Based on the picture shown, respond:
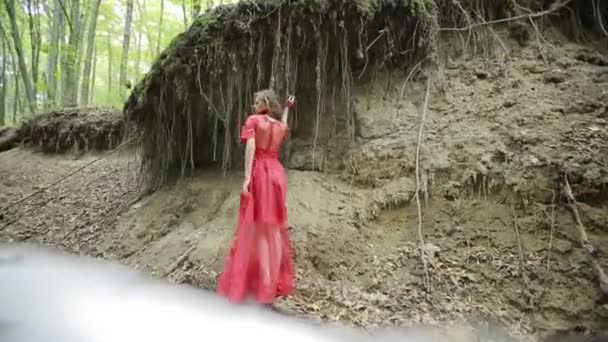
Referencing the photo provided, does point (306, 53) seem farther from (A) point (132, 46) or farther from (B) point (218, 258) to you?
(A) point (132, 46)

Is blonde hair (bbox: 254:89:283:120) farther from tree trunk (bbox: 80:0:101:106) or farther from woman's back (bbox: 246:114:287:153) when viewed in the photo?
tree trunk (bbox: 80:0:101:106)

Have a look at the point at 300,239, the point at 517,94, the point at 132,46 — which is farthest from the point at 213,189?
the point at 132,46

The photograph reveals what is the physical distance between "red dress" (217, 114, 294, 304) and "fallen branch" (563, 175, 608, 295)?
2793 millimetres

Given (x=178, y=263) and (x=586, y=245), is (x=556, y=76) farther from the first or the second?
(x=178, y=263)

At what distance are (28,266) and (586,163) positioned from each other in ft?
23.2

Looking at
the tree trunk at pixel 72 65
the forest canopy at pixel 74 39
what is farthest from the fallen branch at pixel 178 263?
the tree trunk at pixel 72 65

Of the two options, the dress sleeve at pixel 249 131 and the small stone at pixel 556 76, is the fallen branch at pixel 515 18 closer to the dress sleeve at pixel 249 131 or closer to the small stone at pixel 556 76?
the small stone at pixel 556 76

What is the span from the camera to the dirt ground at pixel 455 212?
12.8ft

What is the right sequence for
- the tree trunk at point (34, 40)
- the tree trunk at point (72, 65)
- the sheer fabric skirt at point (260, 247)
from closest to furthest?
the sheer fabric skirt at point (260, 247) → the tree trunk at point (72, 65) → the tree trunk at point (34, 40)

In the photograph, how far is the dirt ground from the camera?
12.8ft

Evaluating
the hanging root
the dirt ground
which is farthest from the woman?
the hanging root

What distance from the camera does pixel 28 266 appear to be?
584 centimetres

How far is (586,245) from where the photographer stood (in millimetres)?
3812

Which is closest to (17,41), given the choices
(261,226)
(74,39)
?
(74,39)
